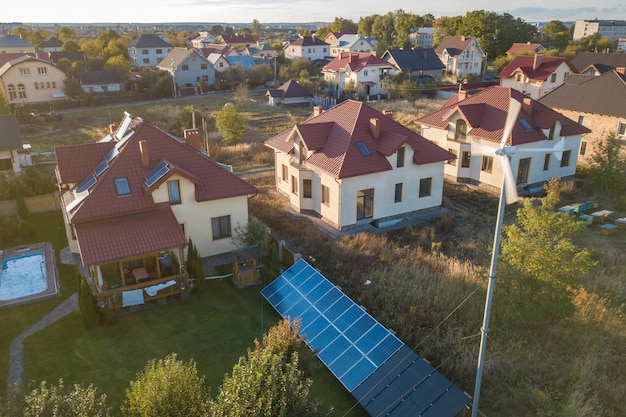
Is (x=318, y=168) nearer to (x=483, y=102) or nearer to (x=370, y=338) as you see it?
(x=370, y=338)

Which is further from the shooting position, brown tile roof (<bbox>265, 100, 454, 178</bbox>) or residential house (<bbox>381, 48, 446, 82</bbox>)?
residential house (<bbox>381, 48, 446, 82</bbox>)

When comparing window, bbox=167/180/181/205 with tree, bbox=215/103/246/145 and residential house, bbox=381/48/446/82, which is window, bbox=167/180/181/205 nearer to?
tree, bbox=215/103/246/145

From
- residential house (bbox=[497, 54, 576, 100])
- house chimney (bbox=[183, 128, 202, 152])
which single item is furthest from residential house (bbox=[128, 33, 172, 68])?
house chimney (bbox=[183, 128, 202, 152])

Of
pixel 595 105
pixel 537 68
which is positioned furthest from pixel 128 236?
pixel 537 68

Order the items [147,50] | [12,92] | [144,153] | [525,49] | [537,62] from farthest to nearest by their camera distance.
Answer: [147,50]
[525,49]
[12,92]
[537,62]
[144,153]

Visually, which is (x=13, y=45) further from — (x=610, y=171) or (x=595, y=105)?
(x=610, y=171)

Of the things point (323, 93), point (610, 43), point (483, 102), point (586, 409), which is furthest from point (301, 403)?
Answer: point (610, 43)

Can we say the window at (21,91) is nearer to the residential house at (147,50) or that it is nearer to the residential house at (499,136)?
the residential house at (147,50)
